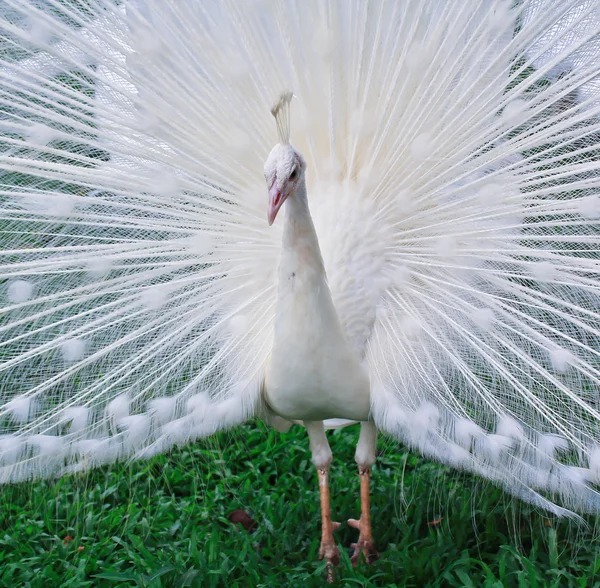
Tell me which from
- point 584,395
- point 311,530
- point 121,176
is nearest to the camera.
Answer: point 584,395

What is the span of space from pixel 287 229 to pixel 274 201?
19 centimetres

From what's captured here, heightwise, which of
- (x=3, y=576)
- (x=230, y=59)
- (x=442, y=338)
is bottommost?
(x=3, y=576)

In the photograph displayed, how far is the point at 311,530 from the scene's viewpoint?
3295 millimetres

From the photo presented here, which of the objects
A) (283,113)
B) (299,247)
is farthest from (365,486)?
(283,113)

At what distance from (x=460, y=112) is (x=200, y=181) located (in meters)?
0.90

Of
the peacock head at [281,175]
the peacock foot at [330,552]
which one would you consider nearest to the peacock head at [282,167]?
the peacock head at [281,175]

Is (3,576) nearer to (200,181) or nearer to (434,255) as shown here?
(200,181)

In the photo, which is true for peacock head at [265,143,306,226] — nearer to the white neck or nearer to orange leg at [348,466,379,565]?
the white neck

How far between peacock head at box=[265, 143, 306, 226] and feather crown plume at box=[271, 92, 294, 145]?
30 millimetres

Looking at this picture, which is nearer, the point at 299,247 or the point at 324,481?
the point at 299,247

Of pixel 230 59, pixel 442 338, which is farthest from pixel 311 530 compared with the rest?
pixel 230 59

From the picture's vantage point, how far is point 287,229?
96.6 inches

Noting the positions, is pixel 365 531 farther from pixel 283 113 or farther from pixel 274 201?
pixel 283 113

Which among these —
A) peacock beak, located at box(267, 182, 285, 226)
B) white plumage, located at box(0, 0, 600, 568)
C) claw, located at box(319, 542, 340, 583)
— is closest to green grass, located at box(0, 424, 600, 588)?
claw, located at box(319, 542, 340, 583)
